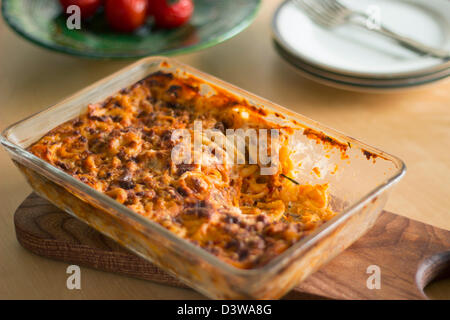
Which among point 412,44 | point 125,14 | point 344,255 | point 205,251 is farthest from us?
point 125,14

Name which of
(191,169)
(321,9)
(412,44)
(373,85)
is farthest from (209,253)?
(321,9)

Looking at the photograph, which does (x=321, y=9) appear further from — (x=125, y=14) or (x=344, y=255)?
(x=344, y=255)

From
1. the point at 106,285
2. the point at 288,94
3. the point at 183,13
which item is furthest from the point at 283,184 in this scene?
the point at 183,13

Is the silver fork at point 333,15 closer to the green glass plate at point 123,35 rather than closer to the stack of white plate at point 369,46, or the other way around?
the stack of white plate at point 369,46

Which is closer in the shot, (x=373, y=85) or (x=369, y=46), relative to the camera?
(x=373, y=85)

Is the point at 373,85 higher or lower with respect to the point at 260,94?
higher
